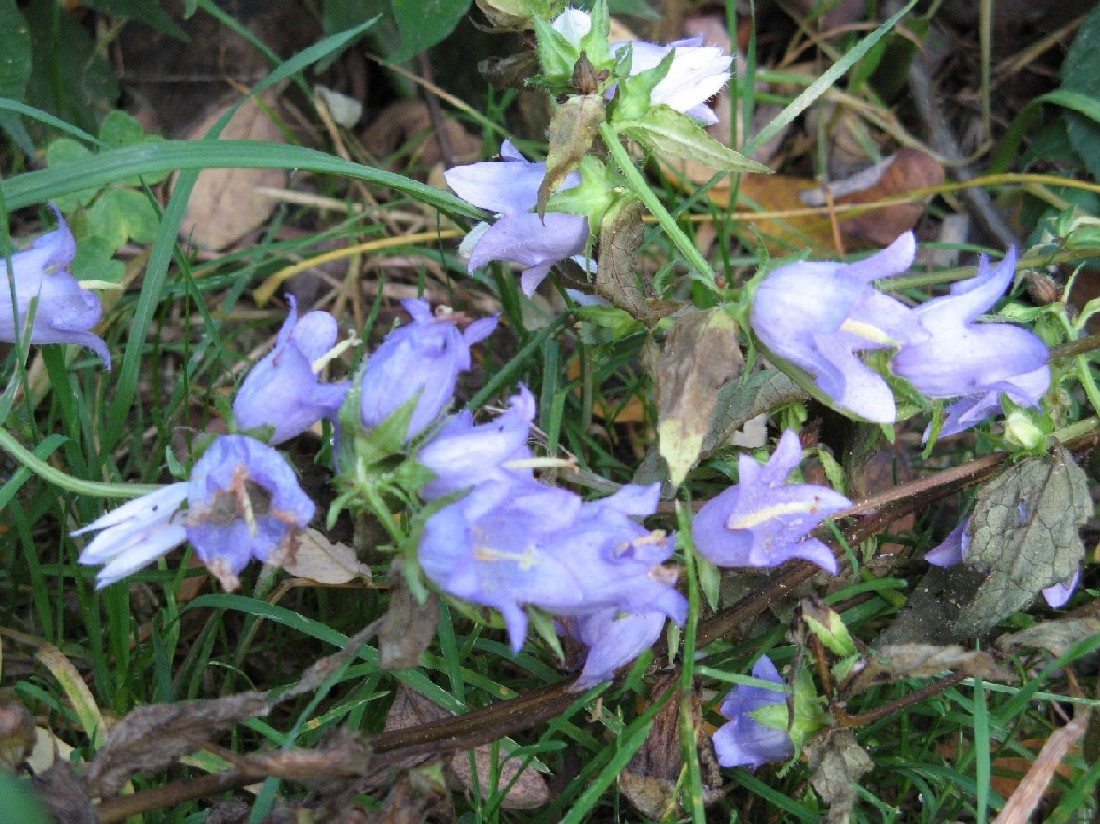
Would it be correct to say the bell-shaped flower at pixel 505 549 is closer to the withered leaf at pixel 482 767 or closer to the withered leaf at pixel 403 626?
the withered leaf at pixel 403 626

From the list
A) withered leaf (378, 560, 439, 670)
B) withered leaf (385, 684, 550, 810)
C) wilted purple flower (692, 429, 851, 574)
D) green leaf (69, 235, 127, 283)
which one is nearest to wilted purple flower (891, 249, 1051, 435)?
wilted purple flower (692, 429, 851, 574)

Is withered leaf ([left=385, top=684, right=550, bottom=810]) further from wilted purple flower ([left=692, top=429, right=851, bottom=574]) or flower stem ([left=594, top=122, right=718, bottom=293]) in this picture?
flower stem ([left=594, top=122, right=718, bottom=293])

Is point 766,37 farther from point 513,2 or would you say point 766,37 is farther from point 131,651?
point 131,651

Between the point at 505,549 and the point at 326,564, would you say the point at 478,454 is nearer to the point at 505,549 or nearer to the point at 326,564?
the point at 505,549

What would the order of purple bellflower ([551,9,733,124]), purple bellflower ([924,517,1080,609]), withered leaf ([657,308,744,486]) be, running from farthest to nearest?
purple bellflower ([924,517,1080,609])
purple bellflower ([551,9,733,124])
withered leaf ([657,308,744,486])

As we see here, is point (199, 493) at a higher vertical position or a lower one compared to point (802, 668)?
higher

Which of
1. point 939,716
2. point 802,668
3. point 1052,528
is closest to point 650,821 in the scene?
point 802,668
